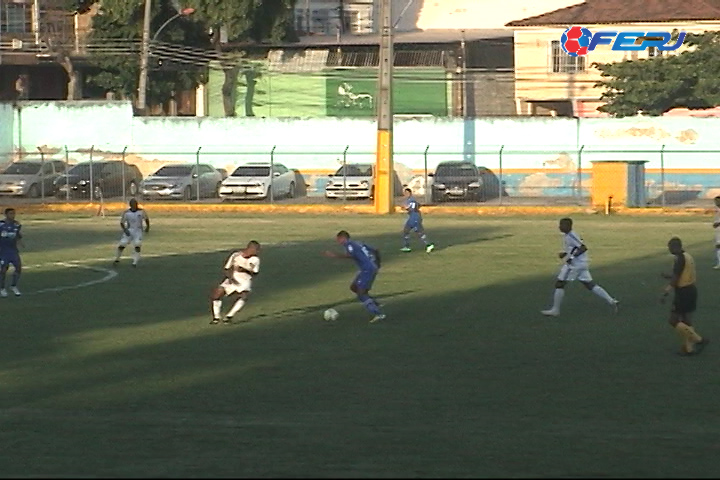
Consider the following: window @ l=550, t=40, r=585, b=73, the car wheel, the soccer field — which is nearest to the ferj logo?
window @ l=550, t=40, r=585, b=73

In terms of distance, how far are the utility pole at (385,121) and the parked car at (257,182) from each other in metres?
5.79

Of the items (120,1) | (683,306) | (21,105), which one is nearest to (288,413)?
(683,306)

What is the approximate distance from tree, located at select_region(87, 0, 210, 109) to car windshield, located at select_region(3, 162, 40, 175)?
50.7ft

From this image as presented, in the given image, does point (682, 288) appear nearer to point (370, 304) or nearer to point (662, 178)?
point (370, 304)

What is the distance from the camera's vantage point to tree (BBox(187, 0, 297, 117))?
2800 inches

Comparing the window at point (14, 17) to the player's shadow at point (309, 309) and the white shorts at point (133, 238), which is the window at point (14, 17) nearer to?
the white shorts at point (133, 238)

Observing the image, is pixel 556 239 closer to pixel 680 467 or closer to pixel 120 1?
pixel 680 467

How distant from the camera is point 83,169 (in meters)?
57.7

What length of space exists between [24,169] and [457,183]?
54.2 ft

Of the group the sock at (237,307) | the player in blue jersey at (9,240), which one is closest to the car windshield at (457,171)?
the player in blue jersey at (9,240)

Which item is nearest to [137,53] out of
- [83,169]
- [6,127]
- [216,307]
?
[6,127]

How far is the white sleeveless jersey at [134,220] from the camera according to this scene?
31.1 meters

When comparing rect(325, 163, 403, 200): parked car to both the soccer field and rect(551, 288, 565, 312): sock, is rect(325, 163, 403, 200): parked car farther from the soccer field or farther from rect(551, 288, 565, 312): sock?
rect(551, 288, 565, 312): sock

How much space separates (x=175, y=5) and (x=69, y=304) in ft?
158
